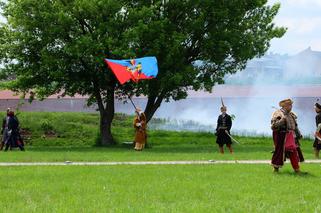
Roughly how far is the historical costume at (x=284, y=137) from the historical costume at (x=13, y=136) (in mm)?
13455

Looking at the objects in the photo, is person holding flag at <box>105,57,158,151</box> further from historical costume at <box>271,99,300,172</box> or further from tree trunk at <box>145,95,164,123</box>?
historical costume at <box>271,99,300,172</box>

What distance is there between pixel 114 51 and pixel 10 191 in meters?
14.1

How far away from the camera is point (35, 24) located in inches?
965

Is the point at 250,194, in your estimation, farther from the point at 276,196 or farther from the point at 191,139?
the point at 191,139

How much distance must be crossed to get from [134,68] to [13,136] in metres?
5.98

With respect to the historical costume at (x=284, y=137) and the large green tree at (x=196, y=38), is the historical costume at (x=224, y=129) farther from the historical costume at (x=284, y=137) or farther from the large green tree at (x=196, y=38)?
the historical costume at (x=284, y=137)

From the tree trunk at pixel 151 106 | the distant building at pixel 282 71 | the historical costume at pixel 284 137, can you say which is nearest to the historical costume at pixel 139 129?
the tree trunk at pixel 151 106

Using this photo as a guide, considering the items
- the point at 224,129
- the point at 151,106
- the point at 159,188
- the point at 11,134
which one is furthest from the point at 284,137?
the point at 151,106

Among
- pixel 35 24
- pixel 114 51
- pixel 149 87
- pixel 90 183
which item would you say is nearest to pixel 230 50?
pixel 149 87

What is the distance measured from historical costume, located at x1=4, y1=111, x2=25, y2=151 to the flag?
501 cm

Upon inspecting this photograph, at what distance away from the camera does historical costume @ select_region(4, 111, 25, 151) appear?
23.3 m

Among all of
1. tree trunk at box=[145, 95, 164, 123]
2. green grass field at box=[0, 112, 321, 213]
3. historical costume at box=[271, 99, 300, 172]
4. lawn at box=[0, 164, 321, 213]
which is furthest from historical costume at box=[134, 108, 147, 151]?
historical costume at box=[271, 99, 300, 172]

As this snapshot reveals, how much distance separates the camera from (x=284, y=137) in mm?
12664

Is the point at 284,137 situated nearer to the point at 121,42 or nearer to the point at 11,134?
the point at 121,42
